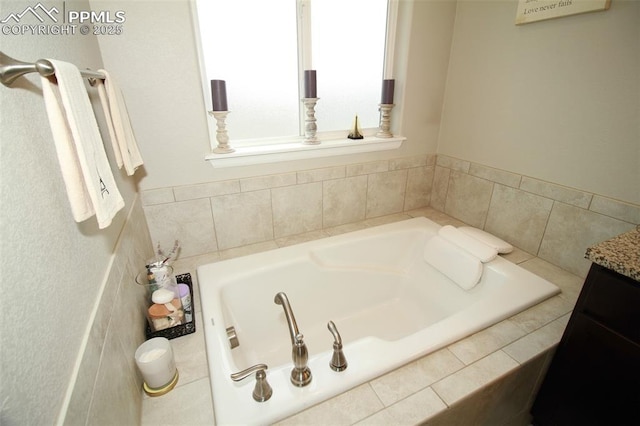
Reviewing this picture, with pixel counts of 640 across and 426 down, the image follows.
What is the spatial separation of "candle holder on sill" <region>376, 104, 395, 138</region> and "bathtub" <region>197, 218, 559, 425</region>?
589 millimetres

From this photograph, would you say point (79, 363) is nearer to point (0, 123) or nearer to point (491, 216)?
point (0, 123)

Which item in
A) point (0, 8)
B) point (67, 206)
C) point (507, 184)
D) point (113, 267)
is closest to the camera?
point (0, 8)

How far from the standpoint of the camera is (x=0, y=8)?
528 mm

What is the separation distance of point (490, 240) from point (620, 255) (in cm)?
75

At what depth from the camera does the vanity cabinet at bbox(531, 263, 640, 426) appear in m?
0.85

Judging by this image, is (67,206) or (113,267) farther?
(113,267)

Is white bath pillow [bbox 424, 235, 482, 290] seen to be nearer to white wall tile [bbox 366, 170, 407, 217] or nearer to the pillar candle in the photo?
white wall tile [bbox 366, 170, 407, 217]

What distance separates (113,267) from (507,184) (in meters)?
1.85

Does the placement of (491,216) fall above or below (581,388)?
above

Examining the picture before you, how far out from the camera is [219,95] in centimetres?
136

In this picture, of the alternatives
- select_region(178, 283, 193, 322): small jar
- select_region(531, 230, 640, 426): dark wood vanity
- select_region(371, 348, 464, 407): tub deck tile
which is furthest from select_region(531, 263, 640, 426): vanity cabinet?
select_region(178, 283, 193, 322): small jar

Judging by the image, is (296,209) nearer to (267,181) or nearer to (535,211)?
(267,181)

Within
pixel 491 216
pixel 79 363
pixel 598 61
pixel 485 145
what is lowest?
pixel 491 216

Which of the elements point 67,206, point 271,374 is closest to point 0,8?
point 67,206
